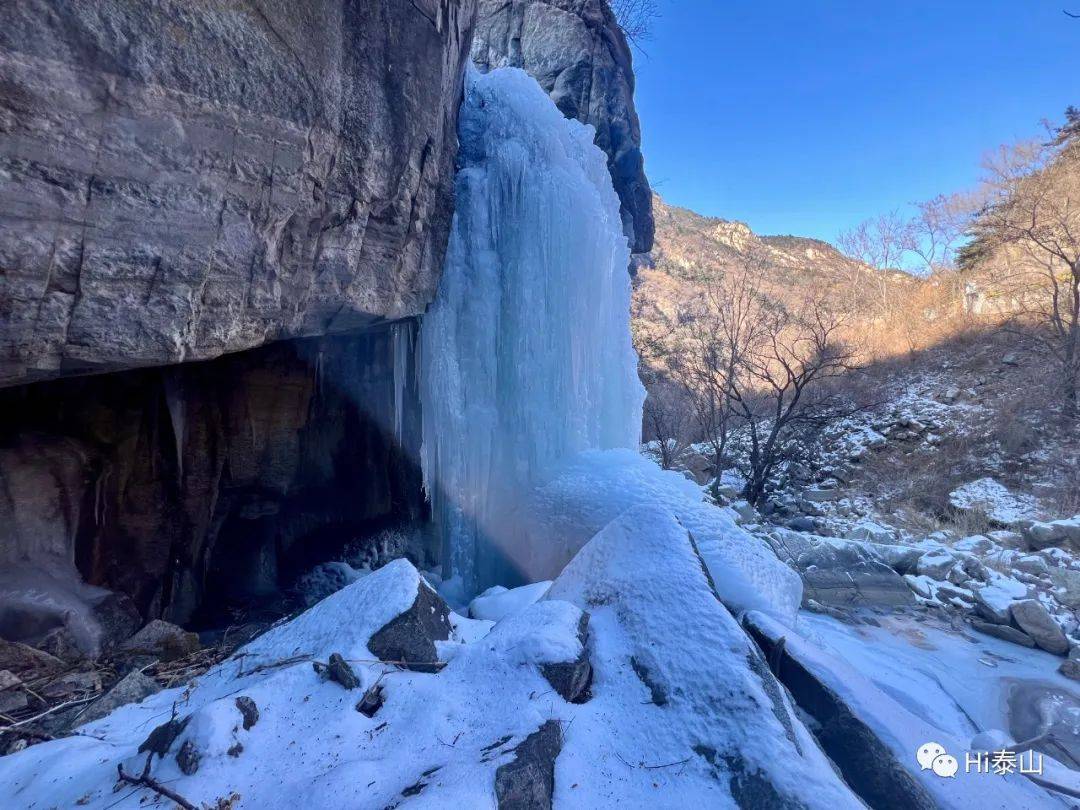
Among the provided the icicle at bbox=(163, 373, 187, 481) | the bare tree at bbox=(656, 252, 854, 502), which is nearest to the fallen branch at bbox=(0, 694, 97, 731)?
the icicle at bbox=(163, 373, 187, 481)

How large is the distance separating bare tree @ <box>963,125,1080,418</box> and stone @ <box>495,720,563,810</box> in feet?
43.2

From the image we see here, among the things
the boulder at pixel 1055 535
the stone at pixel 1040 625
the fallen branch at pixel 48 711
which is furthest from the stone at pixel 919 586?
the fallen branch at pixel 48 711

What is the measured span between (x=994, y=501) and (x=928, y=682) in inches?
270

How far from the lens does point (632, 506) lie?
10.6 ft

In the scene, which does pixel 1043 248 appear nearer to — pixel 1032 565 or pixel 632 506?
pixel 1032 565

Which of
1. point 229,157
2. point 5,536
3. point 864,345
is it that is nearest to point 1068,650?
point 229,157

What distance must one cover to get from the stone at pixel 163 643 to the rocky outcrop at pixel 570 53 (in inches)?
305

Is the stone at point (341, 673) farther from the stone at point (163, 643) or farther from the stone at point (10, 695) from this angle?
the stone at point (163, 643)

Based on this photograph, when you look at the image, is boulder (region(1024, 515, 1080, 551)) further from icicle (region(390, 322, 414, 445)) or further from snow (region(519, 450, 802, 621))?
icicle (region(390, 322, 414, 445))

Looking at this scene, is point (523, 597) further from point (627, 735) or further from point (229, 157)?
point (229, 157)

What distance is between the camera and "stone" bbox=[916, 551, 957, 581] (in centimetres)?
550

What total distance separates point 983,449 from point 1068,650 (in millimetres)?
7310

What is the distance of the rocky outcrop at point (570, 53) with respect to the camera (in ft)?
24.5

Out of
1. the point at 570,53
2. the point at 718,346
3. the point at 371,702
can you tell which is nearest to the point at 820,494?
the point at 718,346
